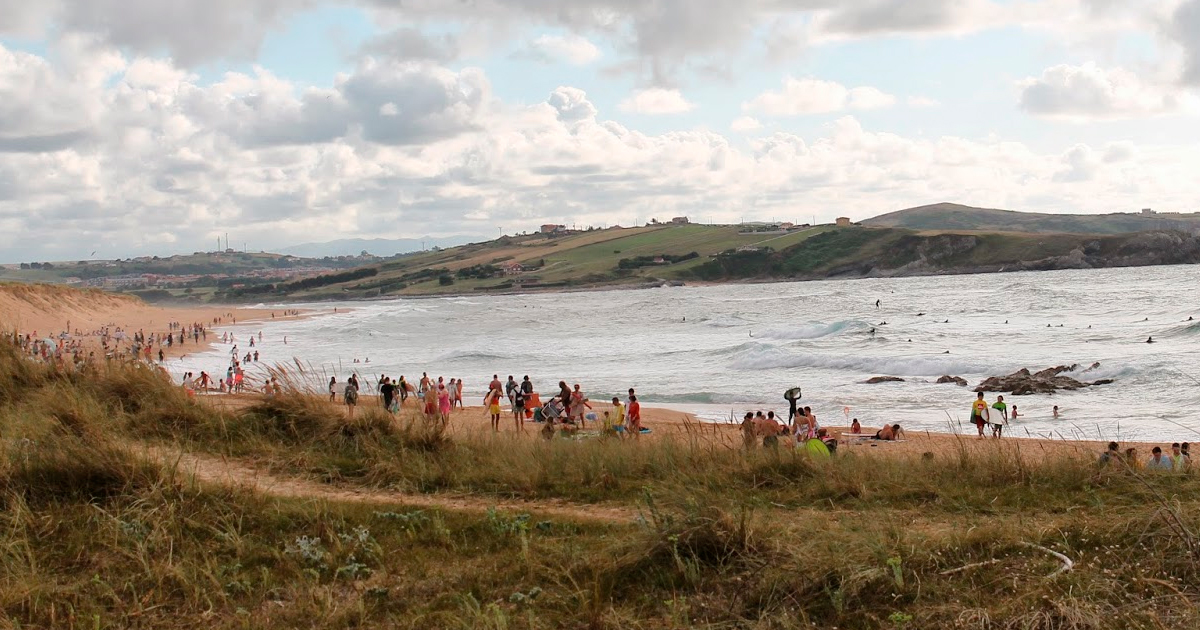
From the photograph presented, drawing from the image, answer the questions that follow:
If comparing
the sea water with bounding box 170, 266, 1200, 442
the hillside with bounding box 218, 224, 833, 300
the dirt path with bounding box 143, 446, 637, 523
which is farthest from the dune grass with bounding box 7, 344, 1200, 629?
the hillside with bounding box 218, 224, 833, 300

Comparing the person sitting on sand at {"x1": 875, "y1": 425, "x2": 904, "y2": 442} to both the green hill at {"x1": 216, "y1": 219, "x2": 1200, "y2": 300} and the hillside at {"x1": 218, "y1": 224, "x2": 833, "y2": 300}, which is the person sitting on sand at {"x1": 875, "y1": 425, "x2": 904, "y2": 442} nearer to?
the green hill at {"x1": 216, "y1": 219, "x2": 1200, "y2": 300}

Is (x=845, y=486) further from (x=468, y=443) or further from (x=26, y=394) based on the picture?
(x=26, y=394)

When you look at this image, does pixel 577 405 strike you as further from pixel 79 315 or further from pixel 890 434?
pixel 79 315

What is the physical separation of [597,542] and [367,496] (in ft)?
7.39

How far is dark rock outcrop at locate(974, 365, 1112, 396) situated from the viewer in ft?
84.3

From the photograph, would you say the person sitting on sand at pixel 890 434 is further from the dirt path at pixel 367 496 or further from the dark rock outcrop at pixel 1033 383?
the dirt path at pixel 367 496

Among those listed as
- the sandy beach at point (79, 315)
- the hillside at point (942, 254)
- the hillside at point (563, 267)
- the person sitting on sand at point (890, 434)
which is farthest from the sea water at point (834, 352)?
the hillside at point (563, 267)

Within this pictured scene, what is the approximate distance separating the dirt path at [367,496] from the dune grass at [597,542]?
0.13m

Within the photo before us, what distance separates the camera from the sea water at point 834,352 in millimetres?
23438

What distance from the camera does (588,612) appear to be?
15.5 ft

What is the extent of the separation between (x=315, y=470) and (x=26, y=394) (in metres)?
4.11

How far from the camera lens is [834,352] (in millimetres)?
37781

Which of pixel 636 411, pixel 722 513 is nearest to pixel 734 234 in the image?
pixel 636 411

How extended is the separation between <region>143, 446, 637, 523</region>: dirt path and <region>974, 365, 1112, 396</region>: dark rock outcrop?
2178 cm
